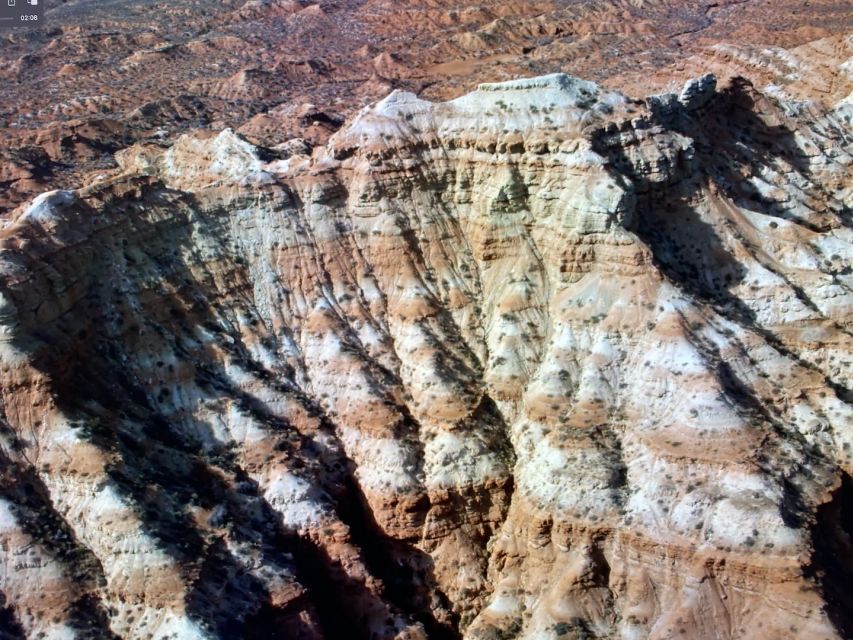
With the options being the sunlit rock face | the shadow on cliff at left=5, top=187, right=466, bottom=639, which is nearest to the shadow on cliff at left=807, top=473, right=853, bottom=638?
the sunlit rock face

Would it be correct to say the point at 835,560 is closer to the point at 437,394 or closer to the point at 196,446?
the point at 437,394

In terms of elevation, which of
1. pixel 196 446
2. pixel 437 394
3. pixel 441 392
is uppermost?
pixel 441 392

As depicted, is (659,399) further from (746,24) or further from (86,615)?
(746,24)

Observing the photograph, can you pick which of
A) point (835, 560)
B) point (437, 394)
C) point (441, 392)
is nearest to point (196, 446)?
point (437, 394)

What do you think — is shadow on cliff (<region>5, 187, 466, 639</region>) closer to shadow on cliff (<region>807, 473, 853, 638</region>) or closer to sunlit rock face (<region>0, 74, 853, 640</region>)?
sunlit rock face (<region>0, 74, 853, 640</region>)

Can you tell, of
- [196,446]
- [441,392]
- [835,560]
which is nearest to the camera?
[835,560]

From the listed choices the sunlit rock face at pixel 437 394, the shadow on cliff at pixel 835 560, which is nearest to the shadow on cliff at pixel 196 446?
the sunlit rock face at pixel 437 394
